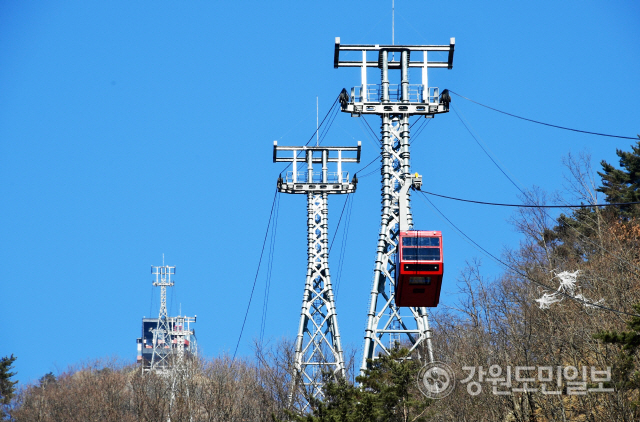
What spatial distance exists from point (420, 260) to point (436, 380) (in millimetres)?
8151

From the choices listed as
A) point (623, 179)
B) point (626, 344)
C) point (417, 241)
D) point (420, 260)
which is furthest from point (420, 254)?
point (623, 179)

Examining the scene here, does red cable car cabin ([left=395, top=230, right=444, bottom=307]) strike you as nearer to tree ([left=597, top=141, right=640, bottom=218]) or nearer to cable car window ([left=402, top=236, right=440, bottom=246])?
cable car window ([left=402, top=236, right=440, bottom=246])

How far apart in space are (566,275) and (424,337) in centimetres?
1424

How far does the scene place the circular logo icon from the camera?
1458 inches

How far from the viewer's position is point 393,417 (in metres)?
33.4

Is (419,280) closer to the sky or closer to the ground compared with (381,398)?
closer to the sky

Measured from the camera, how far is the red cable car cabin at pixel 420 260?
3203 centimetres

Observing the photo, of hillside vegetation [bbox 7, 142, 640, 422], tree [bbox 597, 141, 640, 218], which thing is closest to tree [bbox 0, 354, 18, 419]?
hillside vegetation [bbox 7, 142, 640, 422]

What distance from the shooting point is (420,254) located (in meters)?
32.0

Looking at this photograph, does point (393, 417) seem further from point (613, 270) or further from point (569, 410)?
point (613, 270)

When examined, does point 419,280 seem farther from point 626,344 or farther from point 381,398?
point 626,344

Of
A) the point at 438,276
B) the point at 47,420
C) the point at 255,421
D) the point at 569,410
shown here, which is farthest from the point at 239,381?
the point at 438,276

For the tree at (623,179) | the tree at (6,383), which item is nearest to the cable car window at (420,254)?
the tree at (623,179)

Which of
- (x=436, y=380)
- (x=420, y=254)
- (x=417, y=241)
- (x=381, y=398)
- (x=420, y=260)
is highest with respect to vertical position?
(x=417, y=241)
